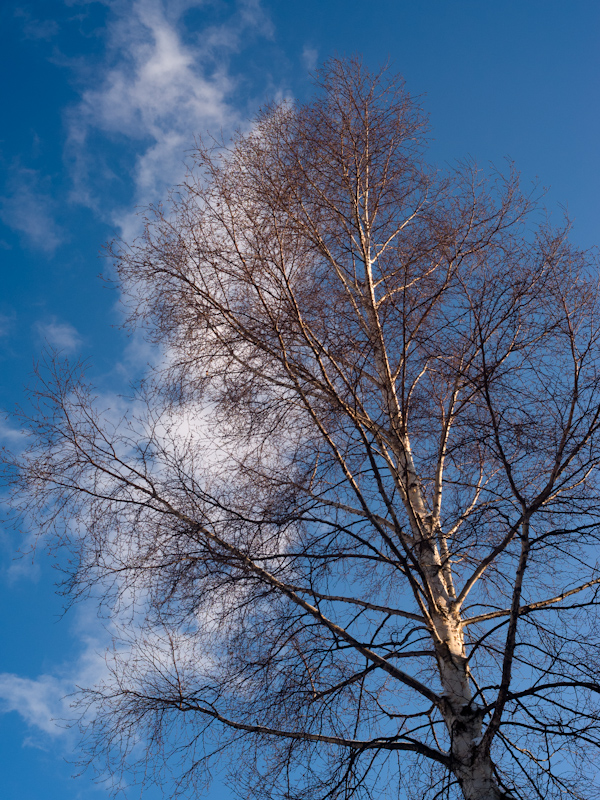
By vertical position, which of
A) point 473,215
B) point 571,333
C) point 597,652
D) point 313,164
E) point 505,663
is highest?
point 313,164

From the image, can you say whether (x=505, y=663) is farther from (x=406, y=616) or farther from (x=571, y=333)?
(x=571, y=333)

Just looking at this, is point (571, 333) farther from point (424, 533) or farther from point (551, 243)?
point (424, 533)

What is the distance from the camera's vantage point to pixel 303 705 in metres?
3.84

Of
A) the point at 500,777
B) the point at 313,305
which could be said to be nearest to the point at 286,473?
the point at 313,305

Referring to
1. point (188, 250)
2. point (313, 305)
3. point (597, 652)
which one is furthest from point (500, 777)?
point (188, 250)

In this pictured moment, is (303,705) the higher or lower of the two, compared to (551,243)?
lower

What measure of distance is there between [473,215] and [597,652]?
153 inches

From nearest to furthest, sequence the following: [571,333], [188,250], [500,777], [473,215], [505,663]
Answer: [505,663] → [500,777] → [571,333] → [188,250] → [473,215]

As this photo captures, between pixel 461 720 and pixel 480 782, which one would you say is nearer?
pixel 480 782

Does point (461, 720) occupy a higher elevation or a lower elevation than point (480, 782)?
higher

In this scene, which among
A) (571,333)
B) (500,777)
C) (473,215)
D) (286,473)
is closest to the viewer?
(500,777)

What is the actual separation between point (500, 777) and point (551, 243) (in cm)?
379

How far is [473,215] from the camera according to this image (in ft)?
19.2

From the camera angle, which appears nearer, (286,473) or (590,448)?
(590,448)
